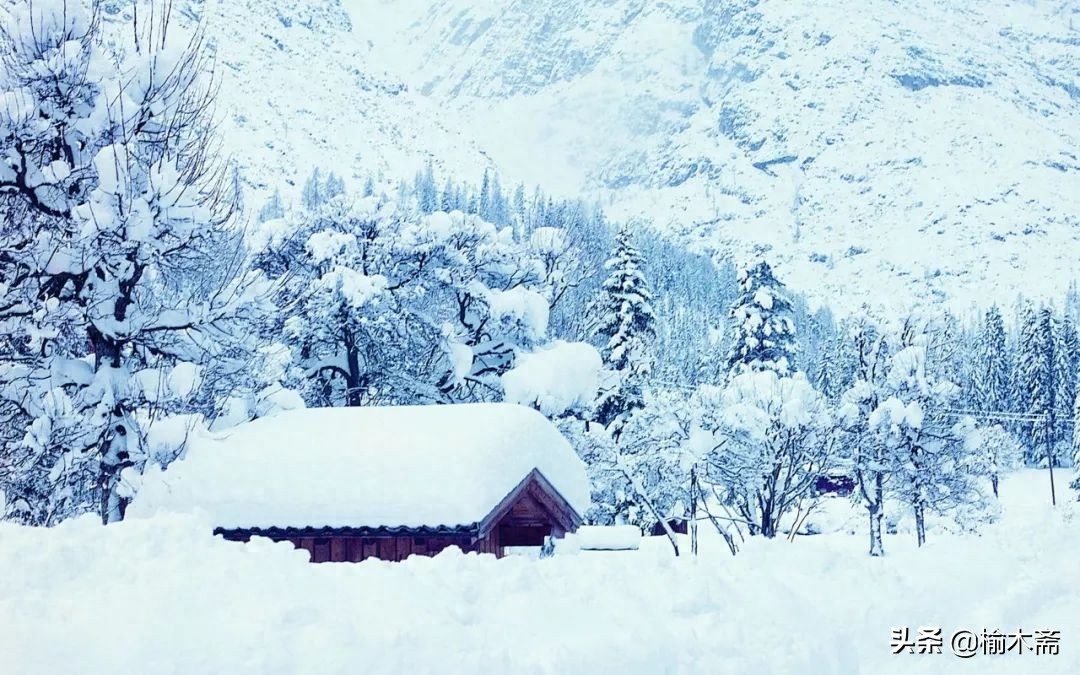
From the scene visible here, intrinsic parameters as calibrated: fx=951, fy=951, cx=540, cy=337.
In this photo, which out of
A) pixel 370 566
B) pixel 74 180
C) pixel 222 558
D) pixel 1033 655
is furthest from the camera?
pixel 74 180

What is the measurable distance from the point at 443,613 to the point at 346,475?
5.75m

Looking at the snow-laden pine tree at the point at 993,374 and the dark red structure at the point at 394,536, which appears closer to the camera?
the dark red structure at the point at 394,536

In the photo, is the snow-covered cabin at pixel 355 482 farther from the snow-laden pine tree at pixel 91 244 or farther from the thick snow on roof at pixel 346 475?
the snow-laden pine tree at pixel 91 244

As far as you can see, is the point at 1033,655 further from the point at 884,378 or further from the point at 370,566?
the point at 884,378

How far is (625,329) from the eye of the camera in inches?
1442

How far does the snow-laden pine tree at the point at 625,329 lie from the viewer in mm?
35969

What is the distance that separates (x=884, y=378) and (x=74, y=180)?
34.0 meters

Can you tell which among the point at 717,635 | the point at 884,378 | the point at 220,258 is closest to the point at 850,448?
the point at 884,378

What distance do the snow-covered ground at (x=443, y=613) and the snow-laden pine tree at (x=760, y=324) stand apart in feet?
104

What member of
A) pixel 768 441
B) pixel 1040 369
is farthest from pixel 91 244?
pixel 1040 369

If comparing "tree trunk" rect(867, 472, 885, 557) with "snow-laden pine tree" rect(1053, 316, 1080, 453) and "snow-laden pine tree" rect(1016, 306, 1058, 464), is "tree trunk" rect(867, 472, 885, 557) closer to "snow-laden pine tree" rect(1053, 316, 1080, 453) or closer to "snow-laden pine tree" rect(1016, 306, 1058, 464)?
"snow-laden pine tree" rect(1016, 306, 1058, 464)

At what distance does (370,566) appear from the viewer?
7.10m

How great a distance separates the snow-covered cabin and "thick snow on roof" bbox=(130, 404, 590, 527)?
0.01 m
